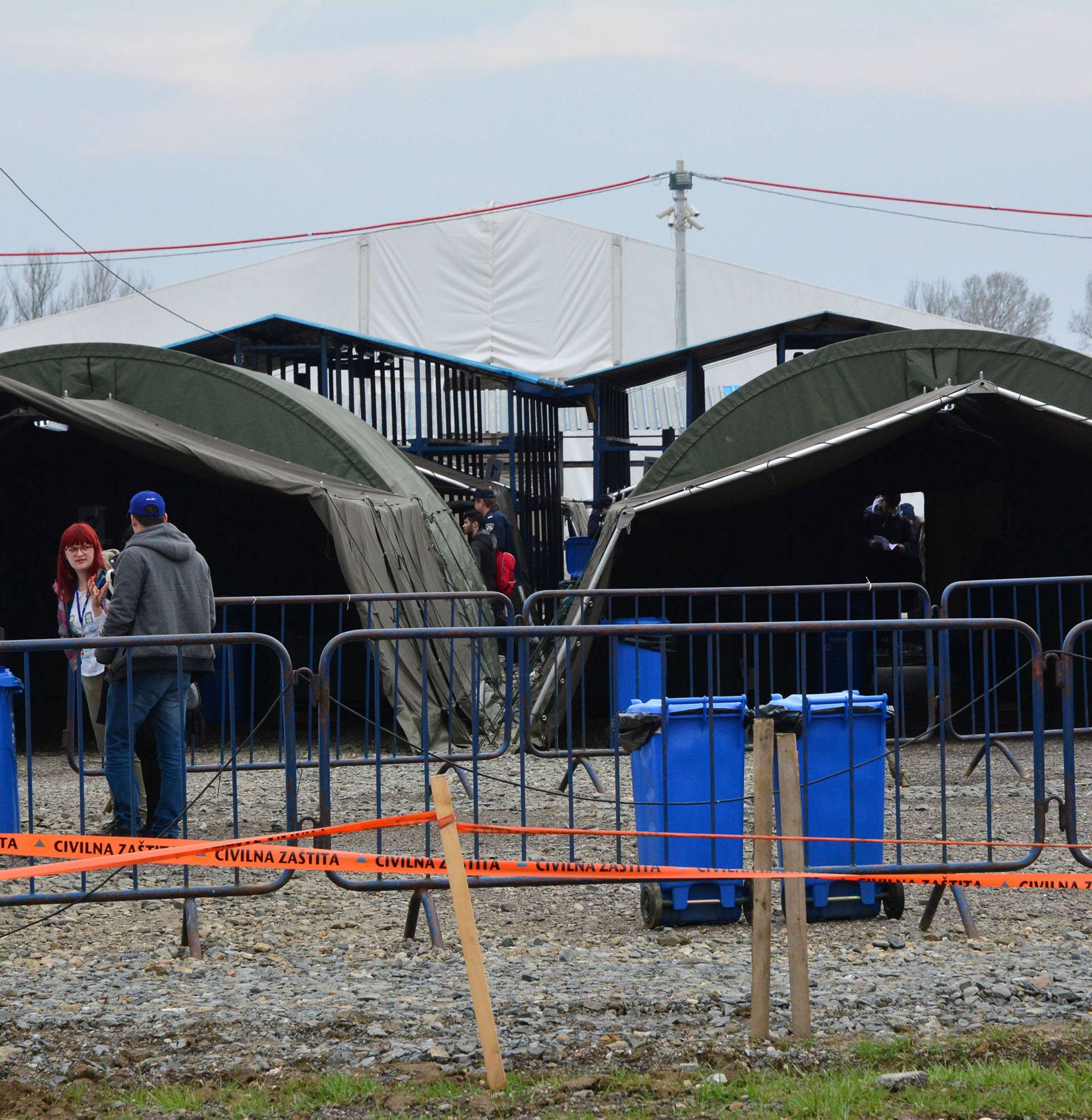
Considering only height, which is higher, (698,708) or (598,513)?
(598,513)

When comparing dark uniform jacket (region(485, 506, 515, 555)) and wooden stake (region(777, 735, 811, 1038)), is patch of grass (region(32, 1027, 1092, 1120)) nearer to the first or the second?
wooden stake (region(777, 735, 811, 1038))

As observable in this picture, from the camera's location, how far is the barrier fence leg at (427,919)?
19.8 feet

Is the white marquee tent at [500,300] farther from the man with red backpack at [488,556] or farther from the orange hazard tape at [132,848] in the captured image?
the orange hazard tape at [132,848]

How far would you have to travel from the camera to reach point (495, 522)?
662 inches

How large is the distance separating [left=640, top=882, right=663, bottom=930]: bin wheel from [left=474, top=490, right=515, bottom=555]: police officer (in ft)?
33.3

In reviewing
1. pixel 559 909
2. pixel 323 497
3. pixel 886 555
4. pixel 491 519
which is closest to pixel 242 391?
pixel 323 497

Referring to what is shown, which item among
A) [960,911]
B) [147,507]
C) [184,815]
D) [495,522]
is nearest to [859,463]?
[495,522]

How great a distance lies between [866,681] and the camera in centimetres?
1311

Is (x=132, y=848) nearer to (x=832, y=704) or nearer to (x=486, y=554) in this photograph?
(x=832, y=704)

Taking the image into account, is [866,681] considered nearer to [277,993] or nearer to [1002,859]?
[1002,859]

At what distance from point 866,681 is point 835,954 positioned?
24.9 feet

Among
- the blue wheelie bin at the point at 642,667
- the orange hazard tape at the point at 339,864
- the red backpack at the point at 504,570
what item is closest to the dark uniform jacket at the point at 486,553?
the red backpack at the point at 504,570

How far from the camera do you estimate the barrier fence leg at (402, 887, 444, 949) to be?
19.8ft

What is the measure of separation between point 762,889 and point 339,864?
152 cm
